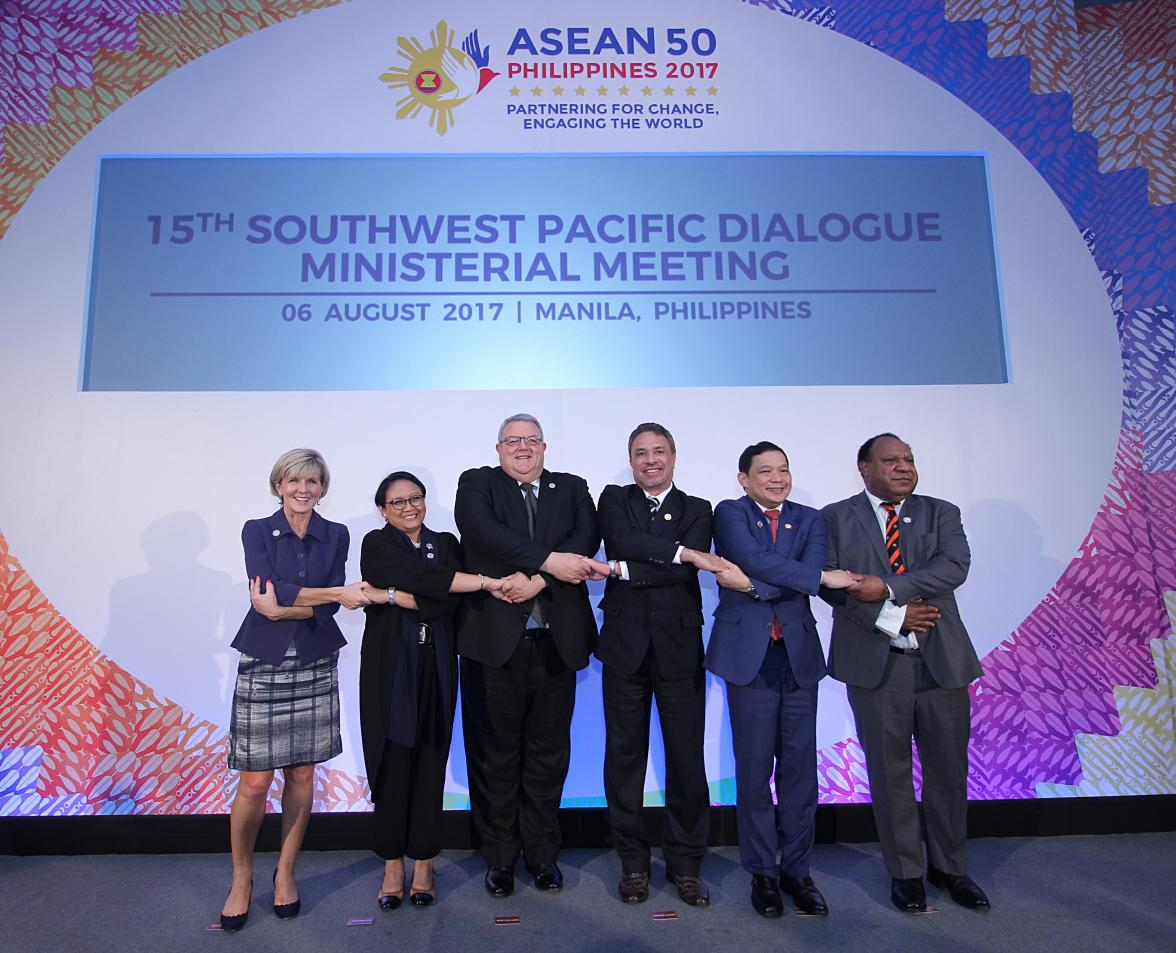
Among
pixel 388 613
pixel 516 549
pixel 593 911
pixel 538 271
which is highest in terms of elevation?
pixel 538 271

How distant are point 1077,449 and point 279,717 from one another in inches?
154

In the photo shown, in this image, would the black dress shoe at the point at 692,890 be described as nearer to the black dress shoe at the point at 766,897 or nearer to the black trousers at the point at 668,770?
the black trousers at the point at 668,770

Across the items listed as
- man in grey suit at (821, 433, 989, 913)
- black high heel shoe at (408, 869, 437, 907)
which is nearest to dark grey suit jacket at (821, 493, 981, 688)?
man in grey suit at (821, 433, 989, 913)

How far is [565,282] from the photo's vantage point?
12.0 feet

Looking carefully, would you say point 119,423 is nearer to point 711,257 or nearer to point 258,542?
point 258,542

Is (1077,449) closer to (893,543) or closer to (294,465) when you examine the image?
(893,543)

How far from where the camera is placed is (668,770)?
274cm

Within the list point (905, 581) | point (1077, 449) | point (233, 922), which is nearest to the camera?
point (233, 922)

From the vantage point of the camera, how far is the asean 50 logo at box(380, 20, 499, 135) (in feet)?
12.3

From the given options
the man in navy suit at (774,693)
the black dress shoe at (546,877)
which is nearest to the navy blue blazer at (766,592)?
the man in navy suit at (774,693)

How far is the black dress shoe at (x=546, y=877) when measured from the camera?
274 cm

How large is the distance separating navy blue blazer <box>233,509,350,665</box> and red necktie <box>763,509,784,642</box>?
167 centimetres

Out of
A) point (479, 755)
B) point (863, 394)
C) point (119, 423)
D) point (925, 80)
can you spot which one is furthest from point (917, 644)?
point (119, 423)

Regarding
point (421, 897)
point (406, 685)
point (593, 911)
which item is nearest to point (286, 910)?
point (421, 897)
